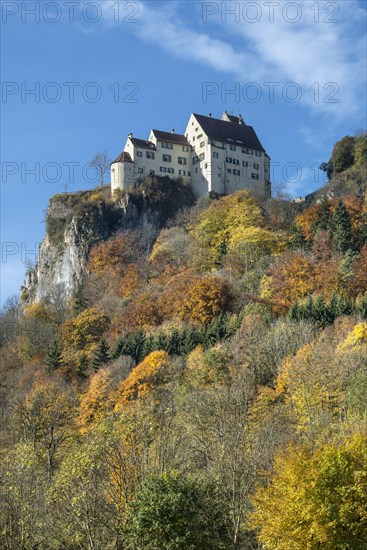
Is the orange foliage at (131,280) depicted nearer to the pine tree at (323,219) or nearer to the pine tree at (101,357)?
the pine tree at (101,357)

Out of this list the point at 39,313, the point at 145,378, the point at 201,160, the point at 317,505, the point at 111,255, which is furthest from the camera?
the point at 201,160

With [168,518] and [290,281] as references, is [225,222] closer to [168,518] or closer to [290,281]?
[290,281]

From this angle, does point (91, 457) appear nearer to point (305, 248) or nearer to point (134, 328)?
point (134, 328)

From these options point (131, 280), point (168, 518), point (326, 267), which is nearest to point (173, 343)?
point (326, 267)

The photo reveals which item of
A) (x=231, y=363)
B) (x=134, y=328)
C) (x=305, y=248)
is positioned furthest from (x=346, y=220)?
(x=231, y=363)

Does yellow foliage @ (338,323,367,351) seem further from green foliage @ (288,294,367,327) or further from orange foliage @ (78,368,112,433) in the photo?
orange foliage @ (78,368,112,433)

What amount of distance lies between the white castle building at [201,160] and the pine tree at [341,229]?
951 inches

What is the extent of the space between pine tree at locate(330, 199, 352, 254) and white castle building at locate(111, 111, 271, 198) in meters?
24.2

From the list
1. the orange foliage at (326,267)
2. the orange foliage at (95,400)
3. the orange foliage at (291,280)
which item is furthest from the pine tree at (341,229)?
the orange foliage at (95,400)

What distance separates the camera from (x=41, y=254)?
109438 millimetres

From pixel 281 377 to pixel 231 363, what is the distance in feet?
19.3

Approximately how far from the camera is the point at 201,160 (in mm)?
108125

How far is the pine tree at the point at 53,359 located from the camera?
73.6 m

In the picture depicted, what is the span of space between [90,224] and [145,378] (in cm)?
4406
